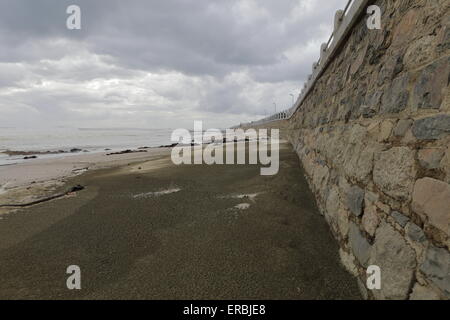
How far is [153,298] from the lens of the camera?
2574 millimetres

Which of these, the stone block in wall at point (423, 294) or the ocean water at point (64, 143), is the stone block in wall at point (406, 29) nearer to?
the stone block in wall at point (423, 294)

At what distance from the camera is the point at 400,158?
6.87 ft

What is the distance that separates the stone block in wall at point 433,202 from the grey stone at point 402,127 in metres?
0.53

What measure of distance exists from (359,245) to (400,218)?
83cm

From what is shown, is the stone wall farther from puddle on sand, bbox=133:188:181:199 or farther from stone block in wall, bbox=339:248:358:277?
puddle on sand, bbox=133:188:181:199

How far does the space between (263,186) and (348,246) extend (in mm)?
3429

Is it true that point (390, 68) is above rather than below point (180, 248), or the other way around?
above

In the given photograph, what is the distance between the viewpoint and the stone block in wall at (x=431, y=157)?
1.65 m

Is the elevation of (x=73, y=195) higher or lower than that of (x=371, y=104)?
lower

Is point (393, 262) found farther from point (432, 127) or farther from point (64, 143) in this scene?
point (64, 143)

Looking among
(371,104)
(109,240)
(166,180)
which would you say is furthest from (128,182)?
(371,104)

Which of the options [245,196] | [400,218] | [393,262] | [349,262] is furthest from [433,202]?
[245,196]
